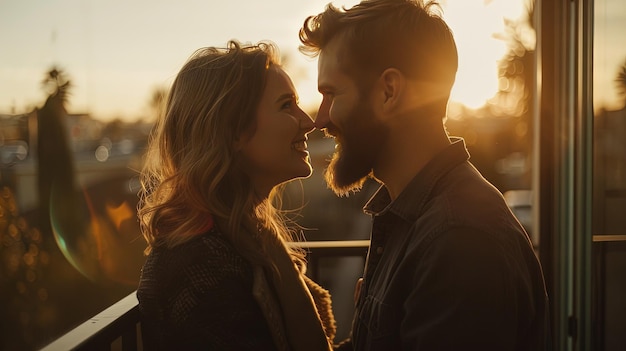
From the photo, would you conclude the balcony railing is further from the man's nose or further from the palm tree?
the palm tree

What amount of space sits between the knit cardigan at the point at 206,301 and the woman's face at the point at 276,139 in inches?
14.1

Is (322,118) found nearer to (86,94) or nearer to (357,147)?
(357,147)

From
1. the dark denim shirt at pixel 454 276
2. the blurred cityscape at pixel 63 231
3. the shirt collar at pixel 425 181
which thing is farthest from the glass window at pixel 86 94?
the dark denim shirt at pixel 454 276

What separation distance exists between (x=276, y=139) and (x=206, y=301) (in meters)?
0.64

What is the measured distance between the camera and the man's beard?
6.50 ft

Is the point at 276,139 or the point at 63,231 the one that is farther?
the point at 63,231

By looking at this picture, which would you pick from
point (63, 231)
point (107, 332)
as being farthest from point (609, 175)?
point (63, 231)

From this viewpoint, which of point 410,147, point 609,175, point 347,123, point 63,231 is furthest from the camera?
point 63,231

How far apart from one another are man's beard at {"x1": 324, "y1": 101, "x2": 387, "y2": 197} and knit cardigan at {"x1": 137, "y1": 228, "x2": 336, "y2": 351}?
0.42 metres

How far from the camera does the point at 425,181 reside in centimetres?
180

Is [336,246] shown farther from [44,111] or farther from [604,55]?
[44,111]

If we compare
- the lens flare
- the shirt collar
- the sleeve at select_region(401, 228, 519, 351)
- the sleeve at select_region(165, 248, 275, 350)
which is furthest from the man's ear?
the lens flare

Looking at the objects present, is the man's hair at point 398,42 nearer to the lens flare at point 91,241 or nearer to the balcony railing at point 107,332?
the balcony railing at point 107,332

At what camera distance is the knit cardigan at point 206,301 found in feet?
5.76
